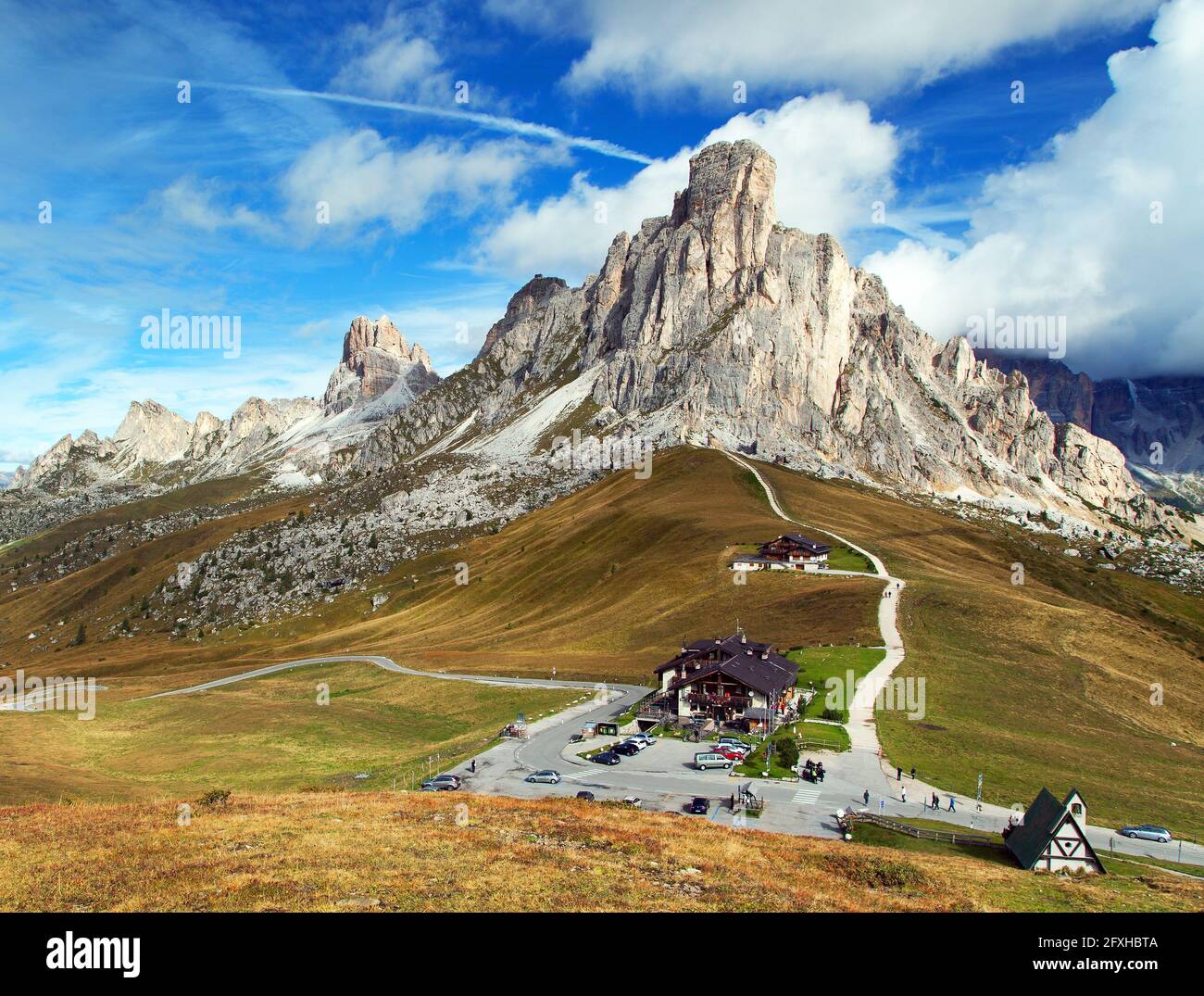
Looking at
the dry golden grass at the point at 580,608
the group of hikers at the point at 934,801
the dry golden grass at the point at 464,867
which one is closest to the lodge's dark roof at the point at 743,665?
the dry golden grass at the point at 580,608

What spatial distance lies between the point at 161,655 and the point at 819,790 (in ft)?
546

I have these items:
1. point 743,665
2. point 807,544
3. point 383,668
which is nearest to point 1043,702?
point 743,665

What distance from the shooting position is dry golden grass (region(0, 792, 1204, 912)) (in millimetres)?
19891

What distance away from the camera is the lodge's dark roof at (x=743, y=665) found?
66.2 m

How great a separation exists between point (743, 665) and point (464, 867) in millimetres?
48222

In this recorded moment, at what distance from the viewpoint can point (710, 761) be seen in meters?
54.9

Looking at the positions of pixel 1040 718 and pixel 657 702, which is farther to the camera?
pixel 657 702

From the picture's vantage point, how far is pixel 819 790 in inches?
1903

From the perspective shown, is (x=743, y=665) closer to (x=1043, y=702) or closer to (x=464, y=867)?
(x=1043, y=702)

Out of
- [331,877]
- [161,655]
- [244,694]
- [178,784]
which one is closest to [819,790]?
[331,877]

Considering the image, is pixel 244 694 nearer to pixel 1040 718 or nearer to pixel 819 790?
pixel 819 790

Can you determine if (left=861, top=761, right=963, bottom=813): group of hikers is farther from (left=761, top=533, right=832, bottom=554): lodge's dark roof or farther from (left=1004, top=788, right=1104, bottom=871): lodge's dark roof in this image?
(left=761, top=533, right=832, bottom=554): lodge's dark roof
